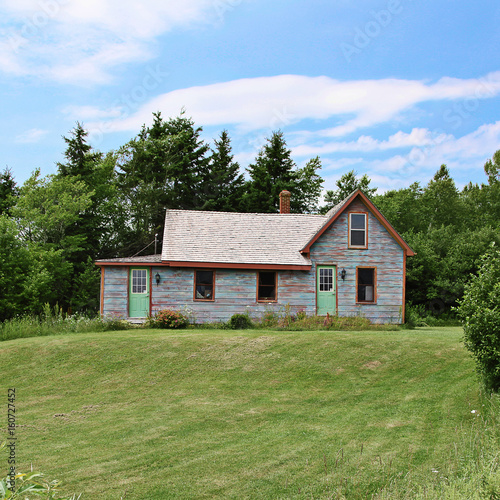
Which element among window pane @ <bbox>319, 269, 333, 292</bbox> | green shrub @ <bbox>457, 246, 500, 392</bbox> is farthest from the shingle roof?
green shrub @ <bbox>457, 246, 500, 392</bbox>

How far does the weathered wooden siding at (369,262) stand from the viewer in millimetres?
21922

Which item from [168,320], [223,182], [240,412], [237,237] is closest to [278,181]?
[223,182]

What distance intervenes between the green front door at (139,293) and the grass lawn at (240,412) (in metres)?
4.29

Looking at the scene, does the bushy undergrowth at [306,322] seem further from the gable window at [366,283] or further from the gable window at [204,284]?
the gable window at [204,284]

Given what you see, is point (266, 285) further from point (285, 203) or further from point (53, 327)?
point (53, 327)

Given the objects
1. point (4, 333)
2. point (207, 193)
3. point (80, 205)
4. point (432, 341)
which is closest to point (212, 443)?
point (432, 341)

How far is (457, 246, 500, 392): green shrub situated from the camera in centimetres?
877

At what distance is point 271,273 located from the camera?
860 inches

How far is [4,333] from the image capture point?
18.3m

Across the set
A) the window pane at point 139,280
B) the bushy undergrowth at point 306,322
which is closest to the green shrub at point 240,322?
the bushy undergrowth at point 306,322

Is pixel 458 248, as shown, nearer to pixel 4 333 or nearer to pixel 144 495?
pixel 4 333

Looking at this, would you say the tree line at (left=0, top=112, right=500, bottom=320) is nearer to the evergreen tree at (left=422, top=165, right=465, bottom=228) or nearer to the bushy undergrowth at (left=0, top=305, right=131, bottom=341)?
the evergreen tree at (left=422, top=165, right=465, bottom=228)

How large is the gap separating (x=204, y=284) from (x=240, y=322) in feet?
8.16

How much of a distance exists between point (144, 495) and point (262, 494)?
1457 mm
